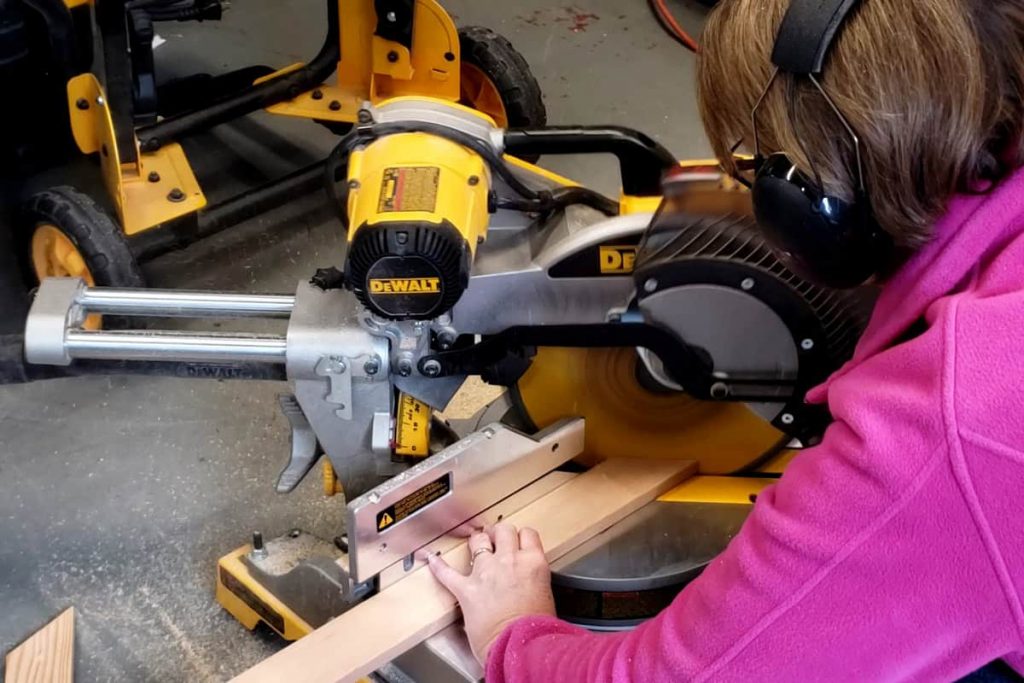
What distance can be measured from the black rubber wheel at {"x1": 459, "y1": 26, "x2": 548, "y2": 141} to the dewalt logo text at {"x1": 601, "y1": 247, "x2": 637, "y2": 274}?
100cm

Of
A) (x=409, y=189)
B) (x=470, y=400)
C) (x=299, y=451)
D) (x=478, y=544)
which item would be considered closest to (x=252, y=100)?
(x=470, y=400)

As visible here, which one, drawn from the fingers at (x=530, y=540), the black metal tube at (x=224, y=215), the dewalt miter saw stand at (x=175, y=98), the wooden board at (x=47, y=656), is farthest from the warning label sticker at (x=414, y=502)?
the black metal tube at (x=224, y=215)

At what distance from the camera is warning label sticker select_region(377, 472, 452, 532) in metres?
1.25

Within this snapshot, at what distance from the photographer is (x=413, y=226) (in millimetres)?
1163

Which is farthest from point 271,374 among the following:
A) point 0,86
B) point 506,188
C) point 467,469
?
point 0,86

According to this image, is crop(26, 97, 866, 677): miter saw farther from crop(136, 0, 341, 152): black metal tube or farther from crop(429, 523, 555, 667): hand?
crop(136, 0, 341, 152): black metal tube

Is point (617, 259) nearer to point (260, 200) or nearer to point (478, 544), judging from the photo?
point (478, 544)

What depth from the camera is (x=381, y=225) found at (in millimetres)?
1166

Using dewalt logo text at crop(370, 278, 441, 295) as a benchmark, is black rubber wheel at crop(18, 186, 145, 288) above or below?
below

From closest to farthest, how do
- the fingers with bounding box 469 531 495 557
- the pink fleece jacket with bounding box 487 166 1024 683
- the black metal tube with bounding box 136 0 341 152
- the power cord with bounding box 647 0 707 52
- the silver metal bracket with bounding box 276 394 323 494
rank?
the pink fleece jacket with bounding box 487 166 1024 683, the fingers with bounding box 469 531 495 557, the silver metal bracket with bounding box 276 394 323 494, the black metal tube with bounding box 136 0 341 152, the power cord with bounding box 647 0 707 52

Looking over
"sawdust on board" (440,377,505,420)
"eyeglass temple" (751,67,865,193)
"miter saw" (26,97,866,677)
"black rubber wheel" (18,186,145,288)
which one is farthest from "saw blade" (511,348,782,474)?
"black rubber wheel" (18,186,145,288)

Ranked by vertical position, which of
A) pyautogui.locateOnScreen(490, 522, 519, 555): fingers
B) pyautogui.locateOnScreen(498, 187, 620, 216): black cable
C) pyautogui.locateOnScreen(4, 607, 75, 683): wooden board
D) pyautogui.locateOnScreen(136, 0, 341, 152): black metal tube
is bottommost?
pyautogui.locateOnScreen(4, 607, 75, 683): wooden board

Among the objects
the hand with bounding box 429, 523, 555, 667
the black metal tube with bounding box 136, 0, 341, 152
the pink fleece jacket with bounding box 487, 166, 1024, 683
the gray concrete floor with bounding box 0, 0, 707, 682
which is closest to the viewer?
the pink fleece jacket with bounding box 487, 166, 1024, 683

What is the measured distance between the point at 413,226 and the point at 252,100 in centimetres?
116
